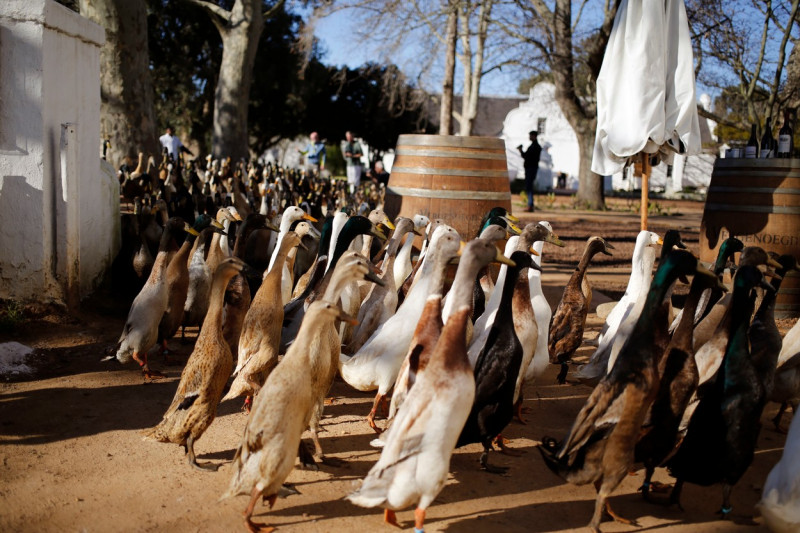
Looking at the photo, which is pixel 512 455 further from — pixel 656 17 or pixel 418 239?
pixel 656 17

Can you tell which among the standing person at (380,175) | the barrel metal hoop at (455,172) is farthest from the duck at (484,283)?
the standing person at (380,175)

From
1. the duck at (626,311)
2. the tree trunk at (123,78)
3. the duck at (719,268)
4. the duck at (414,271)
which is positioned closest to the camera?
the duck at (626,311)

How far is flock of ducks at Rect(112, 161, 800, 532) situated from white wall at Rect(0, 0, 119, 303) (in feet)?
5.02

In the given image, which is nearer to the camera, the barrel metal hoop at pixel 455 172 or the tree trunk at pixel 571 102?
the barrel metal hoop at pixel 455 172

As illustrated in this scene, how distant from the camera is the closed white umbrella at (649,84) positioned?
7.56m

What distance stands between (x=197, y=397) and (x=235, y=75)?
15914 millimetres

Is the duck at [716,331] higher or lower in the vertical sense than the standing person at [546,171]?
lower

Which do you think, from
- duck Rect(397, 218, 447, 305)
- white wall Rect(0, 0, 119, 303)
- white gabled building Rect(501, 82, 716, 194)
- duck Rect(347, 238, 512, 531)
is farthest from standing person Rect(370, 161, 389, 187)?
white gabled building Rect(501, 82, 716, 194)

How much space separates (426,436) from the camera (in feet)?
10.9

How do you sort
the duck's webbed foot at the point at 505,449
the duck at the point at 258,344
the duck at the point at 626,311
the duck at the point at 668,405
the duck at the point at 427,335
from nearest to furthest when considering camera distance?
the duck at the point at 668,405 → the duck at the point at 427,335 → the duck's webbed foot at the point at 505,449 → the duck at the point at 258,344 → the duck at the point at 626,311

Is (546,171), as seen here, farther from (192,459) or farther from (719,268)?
(192,459)

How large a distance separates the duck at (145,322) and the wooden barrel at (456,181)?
8.74 feet

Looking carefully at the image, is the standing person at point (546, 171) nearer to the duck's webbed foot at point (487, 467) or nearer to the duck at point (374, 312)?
the duck at point (374, 312)

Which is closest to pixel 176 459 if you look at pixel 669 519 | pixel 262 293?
pixel 262 293
